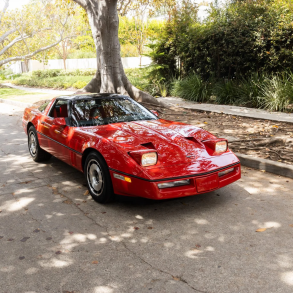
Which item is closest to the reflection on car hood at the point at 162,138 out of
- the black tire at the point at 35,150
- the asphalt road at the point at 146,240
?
the asphalt road at the point at 146,240

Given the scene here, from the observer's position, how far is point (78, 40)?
135 ft

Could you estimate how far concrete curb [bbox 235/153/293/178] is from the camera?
565 cm

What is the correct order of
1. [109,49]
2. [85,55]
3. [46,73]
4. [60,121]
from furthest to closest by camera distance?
[85,55] < [46,73] < [109,49] < [60,121]

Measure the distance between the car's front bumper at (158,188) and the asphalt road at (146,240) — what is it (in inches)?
12.0

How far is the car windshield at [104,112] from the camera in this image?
17.6ft

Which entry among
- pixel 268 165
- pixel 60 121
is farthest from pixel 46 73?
pixel 268 165

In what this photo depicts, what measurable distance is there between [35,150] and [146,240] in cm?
378

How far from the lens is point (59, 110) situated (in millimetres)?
5977

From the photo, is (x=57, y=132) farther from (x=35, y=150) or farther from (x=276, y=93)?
(x=276, y=93)

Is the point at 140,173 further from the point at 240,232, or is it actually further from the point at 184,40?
the point at 184,40

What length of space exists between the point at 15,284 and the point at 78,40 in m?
41.1

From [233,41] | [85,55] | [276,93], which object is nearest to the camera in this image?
[276,93]

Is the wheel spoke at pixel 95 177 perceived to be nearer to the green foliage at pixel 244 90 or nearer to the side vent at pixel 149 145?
the side vent at pixel 149 145

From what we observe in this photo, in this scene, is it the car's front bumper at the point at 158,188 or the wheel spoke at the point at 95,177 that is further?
the wheel spoke at the point at 95,177
